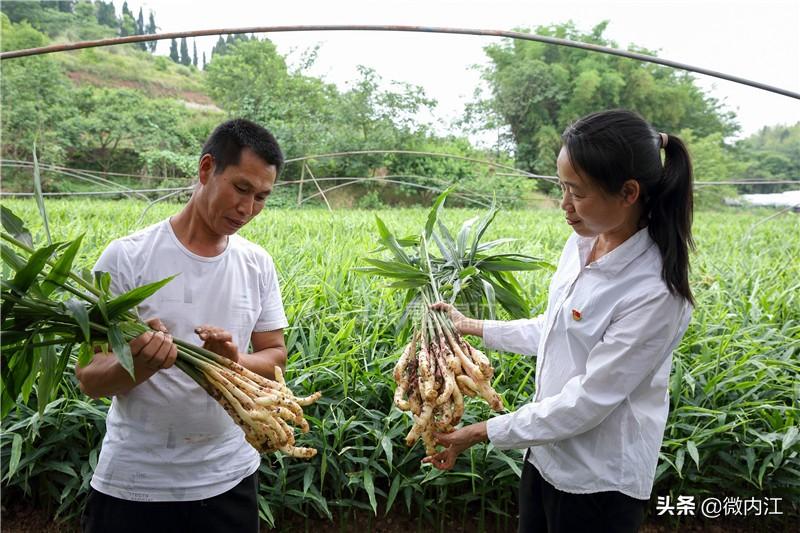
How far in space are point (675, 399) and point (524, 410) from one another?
128cm

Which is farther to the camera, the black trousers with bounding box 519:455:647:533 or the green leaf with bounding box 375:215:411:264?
the green leaf with bounding box 375:215:411:264

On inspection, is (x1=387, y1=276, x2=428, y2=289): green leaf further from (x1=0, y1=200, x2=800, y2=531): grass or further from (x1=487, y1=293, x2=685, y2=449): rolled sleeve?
(x1=487, y1=293, x2=685, y2=449): rolled sleeve

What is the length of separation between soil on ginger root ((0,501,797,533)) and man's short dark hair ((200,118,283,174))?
1.29 meters

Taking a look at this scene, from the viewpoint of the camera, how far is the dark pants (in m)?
1.23

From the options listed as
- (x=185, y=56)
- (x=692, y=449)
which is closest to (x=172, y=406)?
(x=692, y=449)

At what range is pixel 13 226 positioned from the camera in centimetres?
117

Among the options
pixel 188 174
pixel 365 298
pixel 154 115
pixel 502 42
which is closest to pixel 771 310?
pixel 365 298

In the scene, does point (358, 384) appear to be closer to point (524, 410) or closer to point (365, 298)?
point (365, 298)

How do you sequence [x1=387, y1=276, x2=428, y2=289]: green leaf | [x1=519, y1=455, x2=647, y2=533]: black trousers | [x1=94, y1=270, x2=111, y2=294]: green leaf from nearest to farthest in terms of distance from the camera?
[x1=94, y1=270, x2=111, y2=294]: green leaf, [x1=519, y1=455, x2=647, y2=533]: black trousers, [x1=387, y1=276, x2=428, y2=289]: green leaf

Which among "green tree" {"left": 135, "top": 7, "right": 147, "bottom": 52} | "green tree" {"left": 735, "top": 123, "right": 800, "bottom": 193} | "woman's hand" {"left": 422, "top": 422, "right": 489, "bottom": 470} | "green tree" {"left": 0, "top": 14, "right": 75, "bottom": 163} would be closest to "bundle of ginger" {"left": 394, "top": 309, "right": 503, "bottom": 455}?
"woman's hand" {"left": 422, "top": 422, "right": 489, "bottom": 470}

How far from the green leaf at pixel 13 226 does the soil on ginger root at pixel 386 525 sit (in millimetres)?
1261

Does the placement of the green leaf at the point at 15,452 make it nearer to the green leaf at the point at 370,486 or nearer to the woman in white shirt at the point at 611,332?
the green leaf at the point at 370,486

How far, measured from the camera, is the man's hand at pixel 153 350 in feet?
Answer: 3.55

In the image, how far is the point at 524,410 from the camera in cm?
127
